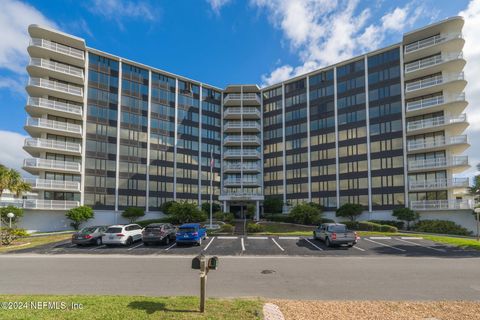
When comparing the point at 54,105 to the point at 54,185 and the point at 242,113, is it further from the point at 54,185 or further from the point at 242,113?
the point at 242,113

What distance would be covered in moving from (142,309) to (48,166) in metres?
43.3

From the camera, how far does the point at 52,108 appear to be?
44.6 m

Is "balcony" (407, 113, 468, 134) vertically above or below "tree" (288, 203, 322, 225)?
above

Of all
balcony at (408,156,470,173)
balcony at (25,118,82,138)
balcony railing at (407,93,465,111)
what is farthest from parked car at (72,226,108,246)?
balcony railing at (407,93,465,111)

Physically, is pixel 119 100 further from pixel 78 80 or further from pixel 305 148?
pixel 305 148

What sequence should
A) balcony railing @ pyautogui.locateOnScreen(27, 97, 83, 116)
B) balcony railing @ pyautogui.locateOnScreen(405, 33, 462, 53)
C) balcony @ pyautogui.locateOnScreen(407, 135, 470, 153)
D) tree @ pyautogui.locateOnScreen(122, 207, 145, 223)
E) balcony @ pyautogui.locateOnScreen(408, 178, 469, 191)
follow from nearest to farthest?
balcony @ pyautogui.locateOnScreen(408, 178, 469, 191)
balcony @ pyautogui.locateOnScreen(407, 135, 470, 153)
balcony railing @ pyautogui.locateOnScreen(405, 33, 462, 53)
balcony railing @ pyautogui.locateOnScreen(27, 97, 83, 116)
tree @ pyautogui.locateOnScreen(122, 207, 145, 223)

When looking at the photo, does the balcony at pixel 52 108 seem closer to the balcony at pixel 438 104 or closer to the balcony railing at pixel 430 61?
the balcony at pixel 438 104

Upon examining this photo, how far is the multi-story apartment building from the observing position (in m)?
44.2

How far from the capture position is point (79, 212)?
42781 mm

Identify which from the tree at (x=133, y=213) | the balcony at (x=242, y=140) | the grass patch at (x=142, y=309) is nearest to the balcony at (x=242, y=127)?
the balcony at (x=242, y=140)

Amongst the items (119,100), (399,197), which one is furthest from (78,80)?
(399,197)

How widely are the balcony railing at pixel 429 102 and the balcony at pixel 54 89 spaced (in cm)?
4996

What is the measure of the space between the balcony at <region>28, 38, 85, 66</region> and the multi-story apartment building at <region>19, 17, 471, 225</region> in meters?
0.18

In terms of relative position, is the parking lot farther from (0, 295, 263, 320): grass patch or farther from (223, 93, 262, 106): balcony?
(223, 93, 262, 106): balcony
